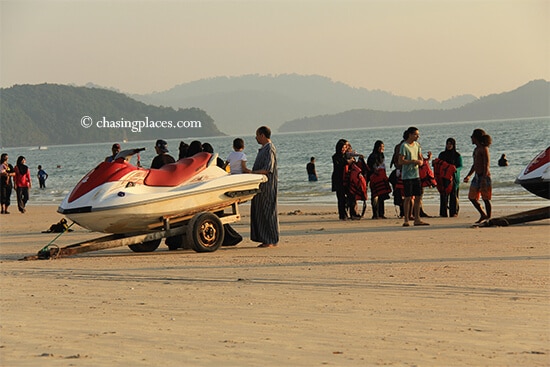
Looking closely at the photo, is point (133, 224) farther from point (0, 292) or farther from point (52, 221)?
point (52, 221)

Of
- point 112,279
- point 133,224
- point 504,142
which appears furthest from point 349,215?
point 504,142

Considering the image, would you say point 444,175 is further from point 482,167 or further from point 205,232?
point 205,232

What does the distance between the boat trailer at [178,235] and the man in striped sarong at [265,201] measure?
390mm

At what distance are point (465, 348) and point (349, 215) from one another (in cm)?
1496

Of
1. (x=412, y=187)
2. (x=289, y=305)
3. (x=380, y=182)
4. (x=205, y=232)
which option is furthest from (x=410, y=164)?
(x=289, y=305)

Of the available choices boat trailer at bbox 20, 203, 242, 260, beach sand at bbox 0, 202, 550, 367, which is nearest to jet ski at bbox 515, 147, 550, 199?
beach sand at bbox 0, 202, 550, 367

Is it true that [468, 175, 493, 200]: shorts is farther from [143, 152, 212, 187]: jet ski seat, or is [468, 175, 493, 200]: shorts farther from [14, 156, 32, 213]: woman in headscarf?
[14, 156, 32, 213]: woman in headscarf

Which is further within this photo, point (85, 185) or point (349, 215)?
point (349, 215)

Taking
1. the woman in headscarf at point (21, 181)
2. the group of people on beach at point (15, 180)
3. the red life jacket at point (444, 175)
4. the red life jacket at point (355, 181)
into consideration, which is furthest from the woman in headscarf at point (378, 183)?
the woman in headscarf at point (21, 181)

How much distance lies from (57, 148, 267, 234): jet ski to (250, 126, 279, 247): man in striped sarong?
0.19m

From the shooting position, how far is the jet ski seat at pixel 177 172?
13.5 metres

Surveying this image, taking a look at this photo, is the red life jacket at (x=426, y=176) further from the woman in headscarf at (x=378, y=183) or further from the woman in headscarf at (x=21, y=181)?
the woman in headscarf at (x=21, y=181)

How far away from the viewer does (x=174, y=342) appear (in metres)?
7.06

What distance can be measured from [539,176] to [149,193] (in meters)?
7.03
